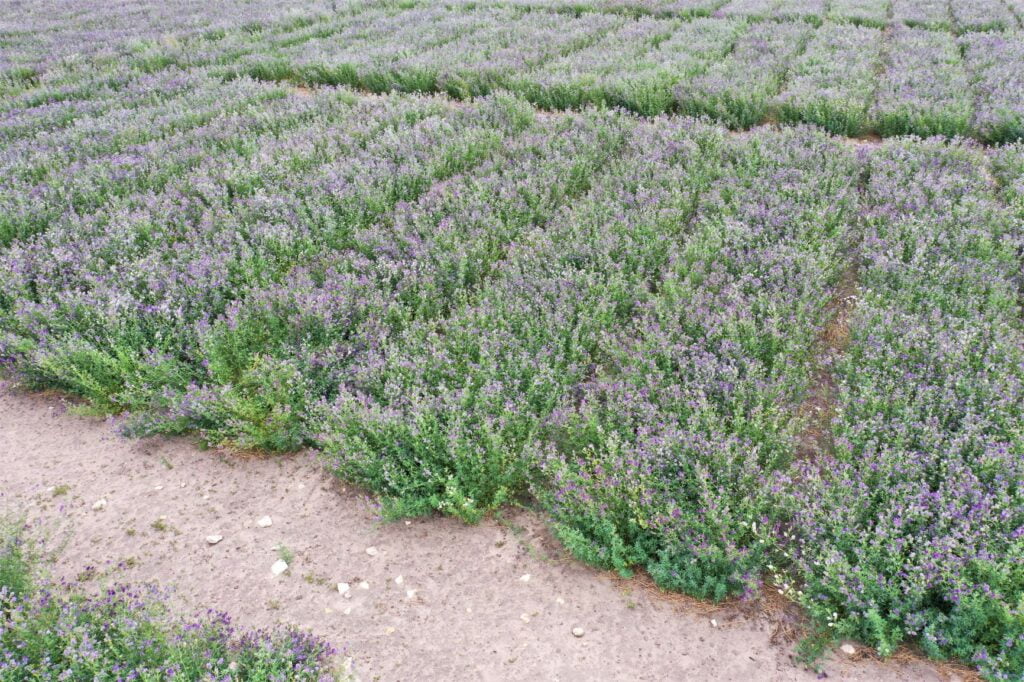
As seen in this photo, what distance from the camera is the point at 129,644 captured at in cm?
271

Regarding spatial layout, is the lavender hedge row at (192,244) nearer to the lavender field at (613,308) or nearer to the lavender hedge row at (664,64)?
the lavender field at (613,308)

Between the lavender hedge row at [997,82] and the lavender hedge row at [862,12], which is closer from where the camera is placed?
the lavender hedge row at [997,82]

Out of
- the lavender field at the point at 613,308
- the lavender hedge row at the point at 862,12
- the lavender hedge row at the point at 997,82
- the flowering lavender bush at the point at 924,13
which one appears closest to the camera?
the lavender field at the point at 613,308

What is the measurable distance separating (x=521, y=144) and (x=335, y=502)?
201 inches

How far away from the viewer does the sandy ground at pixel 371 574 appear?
2.97 m

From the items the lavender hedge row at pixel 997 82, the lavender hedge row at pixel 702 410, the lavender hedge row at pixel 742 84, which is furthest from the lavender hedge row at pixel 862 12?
the lavender hedge row at pixel 702 410

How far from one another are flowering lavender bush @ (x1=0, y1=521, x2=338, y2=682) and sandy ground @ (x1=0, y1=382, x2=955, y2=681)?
241 mm

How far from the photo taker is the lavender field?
10.5ft

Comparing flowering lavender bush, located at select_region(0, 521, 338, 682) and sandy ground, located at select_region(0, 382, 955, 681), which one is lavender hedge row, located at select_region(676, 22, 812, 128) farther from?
flowering lavender bush, located at select_region(0, 521, 338, 682)

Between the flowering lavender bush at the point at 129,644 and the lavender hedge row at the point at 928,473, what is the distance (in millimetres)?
2224

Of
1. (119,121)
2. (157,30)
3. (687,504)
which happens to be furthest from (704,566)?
(157,30)

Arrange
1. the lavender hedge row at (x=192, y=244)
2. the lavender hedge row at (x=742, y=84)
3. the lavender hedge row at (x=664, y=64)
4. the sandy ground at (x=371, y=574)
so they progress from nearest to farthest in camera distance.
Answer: the sandy ground at (x=371, y=574), the lavender hedge row at (x=192, y=244), the lavender hedge row at (x=664, y=64), the lavender hedge row at (x=742, y=84)

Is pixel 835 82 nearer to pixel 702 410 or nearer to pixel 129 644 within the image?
pixel 702 410

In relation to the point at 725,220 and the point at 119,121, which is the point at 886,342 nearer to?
the point at 725,220
